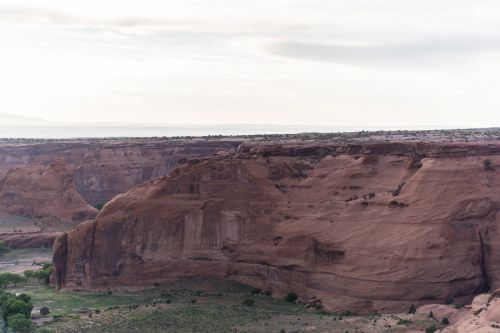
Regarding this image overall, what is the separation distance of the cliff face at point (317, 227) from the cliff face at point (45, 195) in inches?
1350

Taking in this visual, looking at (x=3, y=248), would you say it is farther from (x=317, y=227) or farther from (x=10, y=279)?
(x=317, y=227)

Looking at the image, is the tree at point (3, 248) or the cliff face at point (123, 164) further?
the cliff face at point (123, 164)

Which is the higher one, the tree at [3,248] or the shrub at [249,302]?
the shrub at [249,302]

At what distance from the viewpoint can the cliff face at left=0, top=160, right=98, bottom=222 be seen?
8675 centimetres

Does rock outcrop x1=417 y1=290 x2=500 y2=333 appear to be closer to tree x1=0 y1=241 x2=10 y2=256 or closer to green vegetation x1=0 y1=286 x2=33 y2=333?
Result: green vegetation x1=0 y1=286 x2=33 y2=333

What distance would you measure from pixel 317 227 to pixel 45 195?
5199 cm

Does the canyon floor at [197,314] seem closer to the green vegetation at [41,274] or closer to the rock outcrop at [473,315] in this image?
the rock outcrop at [473,315]

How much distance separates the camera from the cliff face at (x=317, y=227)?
43.6 metres

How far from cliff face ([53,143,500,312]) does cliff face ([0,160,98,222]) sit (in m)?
34.3

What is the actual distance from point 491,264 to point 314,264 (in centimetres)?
1262

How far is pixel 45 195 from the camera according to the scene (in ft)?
287

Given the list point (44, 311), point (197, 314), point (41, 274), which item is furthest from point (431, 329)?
point (41, 274)

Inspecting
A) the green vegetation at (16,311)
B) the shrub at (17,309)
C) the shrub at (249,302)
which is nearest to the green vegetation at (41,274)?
the green vegetation at (16,311)

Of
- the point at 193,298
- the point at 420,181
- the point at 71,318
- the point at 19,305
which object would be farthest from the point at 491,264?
the point at 19,305
